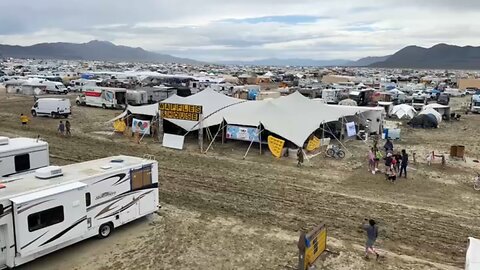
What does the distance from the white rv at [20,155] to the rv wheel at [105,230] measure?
3886 mm

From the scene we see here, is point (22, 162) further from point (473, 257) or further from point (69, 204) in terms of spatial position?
point (473, 257)

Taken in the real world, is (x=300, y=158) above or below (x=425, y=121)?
below

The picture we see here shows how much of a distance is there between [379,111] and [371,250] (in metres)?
18.4

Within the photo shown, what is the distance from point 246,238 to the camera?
11.5m

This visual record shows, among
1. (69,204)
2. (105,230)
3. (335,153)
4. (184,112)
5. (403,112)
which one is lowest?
(105,230)

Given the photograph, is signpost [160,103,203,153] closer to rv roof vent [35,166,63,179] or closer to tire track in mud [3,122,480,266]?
tire track in mud [3,122,480,266]

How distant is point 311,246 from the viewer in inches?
377

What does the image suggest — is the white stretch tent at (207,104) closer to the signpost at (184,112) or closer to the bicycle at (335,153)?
the signpost at (184,112)

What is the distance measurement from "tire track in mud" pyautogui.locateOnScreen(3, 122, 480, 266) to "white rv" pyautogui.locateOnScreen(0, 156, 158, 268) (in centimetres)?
268

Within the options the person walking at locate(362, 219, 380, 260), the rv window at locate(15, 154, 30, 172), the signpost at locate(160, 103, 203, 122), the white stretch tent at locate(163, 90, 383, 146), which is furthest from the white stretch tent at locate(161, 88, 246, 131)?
the person walking at locate(362, 219, 380, 260)

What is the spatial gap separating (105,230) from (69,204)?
6.04 feet

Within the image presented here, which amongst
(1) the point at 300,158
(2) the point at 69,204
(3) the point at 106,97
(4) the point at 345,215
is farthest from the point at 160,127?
(3) the point at 106,97

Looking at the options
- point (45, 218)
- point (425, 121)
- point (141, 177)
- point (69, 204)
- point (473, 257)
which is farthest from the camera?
point (425, 121)

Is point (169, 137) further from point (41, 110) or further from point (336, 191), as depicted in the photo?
point (41, 110)
